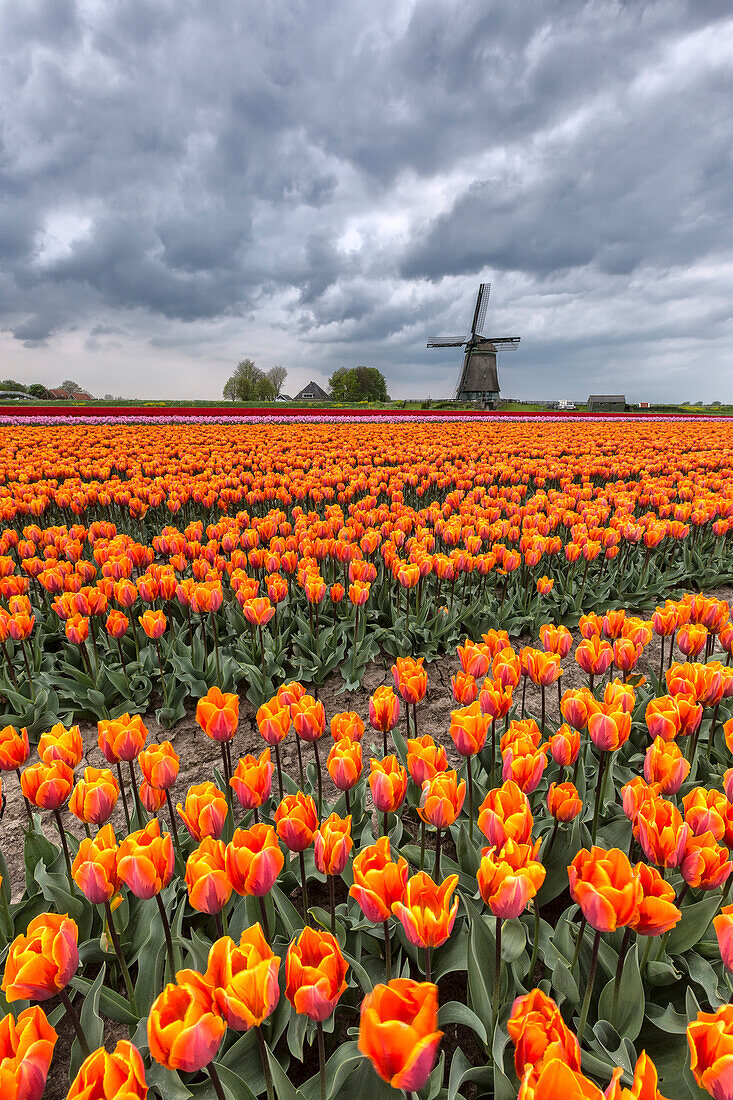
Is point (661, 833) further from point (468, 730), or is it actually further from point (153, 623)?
point (153, 623)

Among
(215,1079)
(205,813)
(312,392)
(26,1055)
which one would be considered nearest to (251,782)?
(205,813)

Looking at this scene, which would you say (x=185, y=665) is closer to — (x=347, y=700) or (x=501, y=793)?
(x=347, y=700)

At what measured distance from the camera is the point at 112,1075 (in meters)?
1.00

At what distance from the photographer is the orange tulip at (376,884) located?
1.41 metres

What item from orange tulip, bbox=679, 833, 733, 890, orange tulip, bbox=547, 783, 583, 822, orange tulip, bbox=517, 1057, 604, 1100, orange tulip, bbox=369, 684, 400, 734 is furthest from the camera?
orange tulip, bbox=369, 684, 400, 734

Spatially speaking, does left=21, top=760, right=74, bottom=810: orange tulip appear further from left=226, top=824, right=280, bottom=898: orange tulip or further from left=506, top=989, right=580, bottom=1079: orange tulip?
left=506, top=989, right=580, bottom=1079: orange tulip

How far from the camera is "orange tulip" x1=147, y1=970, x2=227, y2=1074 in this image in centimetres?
107

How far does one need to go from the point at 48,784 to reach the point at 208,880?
87 cm

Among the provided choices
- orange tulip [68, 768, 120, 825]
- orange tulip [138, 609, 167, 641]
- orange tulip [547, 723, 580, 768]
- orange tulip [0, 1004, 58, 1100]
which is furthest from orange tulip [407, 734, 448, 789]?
orange tulip [138, 609, 167, 641]

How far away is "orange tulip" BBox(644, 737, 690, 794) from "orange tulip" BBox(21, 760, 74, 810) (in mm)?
2147

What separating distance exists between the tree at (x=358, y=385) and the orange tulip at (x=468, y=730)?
90.0 meters

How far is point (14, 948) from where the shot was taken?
134 cm

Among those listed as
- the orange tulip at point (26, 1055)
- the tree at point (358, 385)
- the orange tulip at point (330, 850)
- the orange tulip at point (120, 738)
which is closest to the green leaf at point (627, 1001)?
the orange tulip at point (330, 850)

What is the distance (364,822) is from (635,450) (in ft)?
45.9
